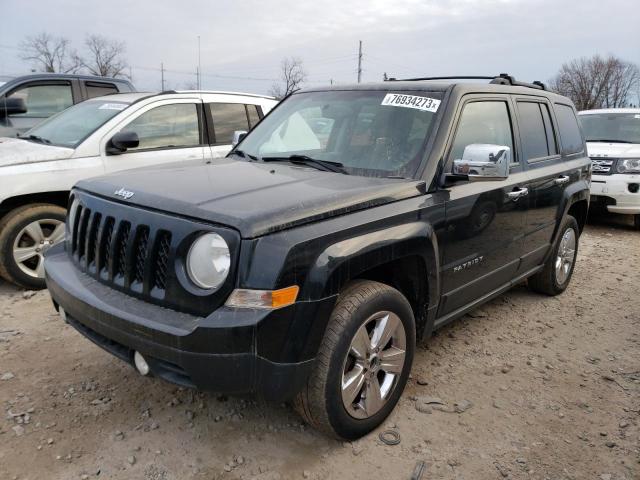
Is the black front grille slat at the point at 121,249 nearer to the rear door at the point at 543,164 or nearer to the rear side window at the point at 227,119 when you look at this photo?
the rear door at the point at 543,164

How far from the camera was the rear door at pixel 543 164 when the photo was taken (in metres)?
4.04

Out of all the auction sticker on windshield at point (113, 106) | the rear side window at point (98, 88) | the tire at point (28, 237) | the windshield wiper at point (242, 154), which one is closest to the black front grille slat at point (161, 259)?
the windshield wiper at point (242, 154)

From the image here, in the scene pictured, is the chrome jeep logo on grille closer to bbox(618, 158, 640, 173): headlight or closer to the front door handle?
the front door handle

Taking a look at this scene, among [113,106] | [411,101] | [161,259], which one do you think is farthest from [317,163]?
[113,106]

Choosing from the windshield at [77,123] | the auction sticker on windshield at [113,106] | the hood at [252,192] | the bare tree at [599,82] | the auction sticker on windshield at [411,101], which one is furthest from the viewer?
the bare tree at [599,82]

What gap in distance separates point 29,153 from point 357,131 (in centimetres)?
314

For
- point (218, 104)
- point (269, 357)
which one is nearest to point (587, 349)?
point (269, 357)

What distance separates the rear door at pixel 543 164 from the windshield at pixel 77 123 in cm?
379

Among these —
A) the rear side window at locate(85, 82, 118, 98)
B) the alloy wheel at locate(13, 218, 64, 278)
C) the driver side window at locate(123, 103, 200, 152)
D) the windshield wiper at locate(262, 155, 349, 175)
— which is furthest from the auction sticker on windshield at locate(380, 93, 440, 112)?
the rear side window at locate(85, 82, 118, 98)

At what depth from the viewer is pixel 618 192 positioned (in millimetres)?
8031

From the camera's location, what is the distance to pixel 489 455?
2.70m

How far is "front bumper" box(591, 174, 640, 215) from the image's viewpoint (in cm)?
795

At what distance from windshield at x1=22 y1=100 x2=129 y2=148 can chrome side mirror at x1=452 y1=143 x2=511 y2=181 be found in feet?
12.1

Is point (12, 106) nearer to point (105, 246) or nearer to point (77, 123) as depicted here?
point (77, 123)
